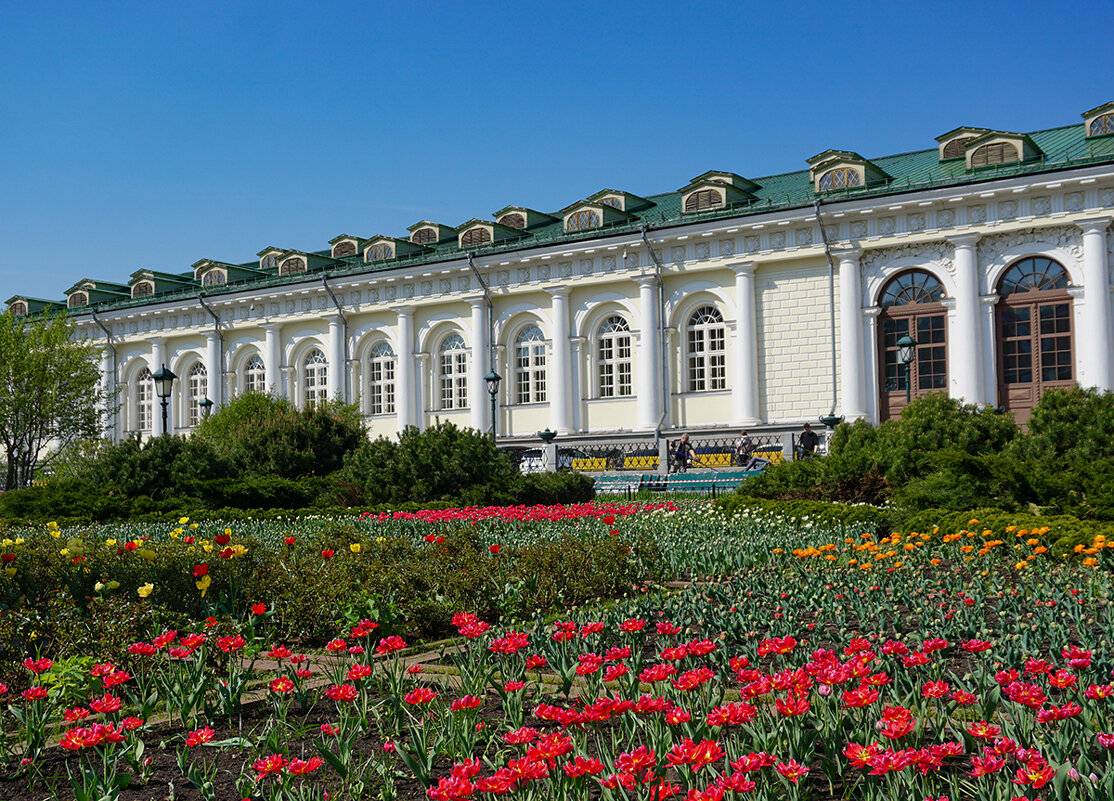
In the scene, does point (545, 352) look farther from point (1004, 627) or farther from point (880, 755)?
point (880, 755)

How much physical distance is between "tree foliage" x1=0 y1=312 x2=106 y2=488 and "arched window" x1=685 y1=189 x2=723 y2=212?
71.8 feet

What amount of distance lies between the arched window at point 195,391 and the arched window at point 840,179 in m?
27.4

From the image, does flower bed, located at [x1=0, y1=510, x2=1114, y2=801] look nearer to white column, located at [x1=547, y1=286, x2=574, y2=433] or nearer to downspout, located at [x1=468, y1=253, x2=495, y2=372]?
white column, located at [x1=547, y1=286, x2=574, y2=433]

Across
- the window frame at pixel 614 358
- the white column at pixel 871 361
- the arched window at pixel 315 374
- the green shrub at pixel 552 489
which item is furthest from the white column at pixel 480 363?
the green shrub at pixel 552 489

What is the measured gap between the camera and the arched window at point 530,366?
1359 inches

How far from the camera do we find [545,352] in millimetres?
34406

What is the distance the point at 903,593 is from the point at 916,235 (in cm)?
2392

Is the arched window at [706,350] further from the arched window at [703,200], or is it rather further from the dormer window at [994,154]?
the dormer window at [994,154]

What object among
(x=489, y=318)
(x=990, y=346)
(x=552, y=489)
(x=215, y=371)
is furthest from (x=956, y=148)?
(x=215, y=371)

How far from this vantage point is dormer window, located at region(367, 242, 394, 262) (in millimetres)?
37906

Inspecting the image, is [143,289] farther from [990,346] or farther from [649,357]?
[990,346]

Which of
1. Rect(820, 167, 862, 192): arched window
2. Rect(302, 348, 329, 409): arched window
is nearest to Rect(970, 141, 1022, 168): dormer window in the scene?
Rect(820, 167, 862, 192): arched window

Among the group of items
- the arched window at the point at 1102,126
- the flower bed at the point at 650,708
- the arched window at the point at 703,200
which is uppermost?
the arched window at the point at 1102,126

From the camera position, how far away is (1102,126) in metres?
27.3
